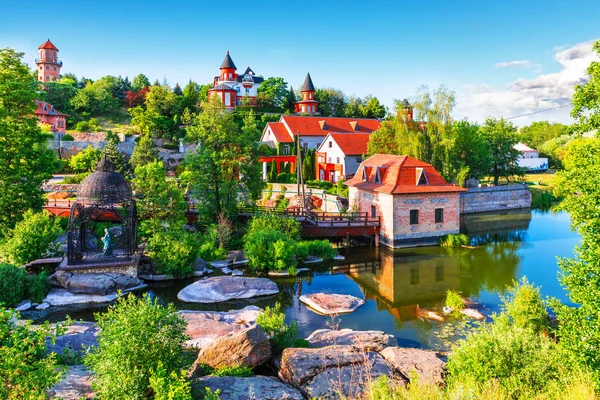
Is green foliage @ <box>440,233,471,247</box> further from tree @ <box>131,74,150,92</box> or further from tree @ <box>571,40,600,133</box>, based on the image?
tree @ <box>131,74,150,92</box>

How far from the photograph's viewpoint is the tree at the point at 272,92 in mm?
71312

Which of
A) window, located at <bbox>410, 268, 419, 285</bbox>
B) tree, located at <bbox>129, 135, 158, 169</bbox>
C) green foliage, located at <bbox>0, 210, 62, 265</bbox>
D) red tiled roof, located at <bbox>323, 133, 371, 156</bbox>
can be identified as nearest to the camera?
green foliage, located at <bbox>0, 210, 62, 265</bbox>

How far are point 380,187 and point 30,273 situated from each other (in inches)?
769

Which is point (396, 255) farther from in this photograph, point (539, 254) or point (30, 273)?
point (30, 273)

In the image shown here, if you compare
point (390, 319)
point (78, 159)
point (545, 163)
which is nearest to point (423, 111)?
point (390, 319)

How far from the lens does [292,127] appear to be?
5266cm

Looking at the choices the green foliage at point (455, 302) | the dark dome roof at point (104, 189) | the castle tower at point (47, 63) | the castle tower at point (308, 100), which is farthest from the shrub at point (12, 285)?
the castle tower at point (47, 63)

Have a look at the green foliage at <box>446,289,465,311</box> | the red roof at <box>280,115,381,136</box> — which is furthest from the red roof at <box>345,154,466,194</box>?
the red roof at <box>280,115,381,136</box>

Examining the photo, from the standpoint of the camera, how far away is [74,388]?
27.7 ft

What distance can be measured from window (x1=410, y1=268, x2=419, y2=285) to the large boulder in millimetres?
10843

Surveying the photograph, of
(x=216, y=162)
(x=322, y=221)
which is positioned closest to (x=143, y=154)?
(x=216, y=162)

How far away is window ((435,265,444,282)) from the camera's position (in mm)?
21188

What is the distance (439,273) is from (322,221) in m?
8.13

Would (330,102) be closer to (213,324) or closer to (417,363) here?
(213,324)
